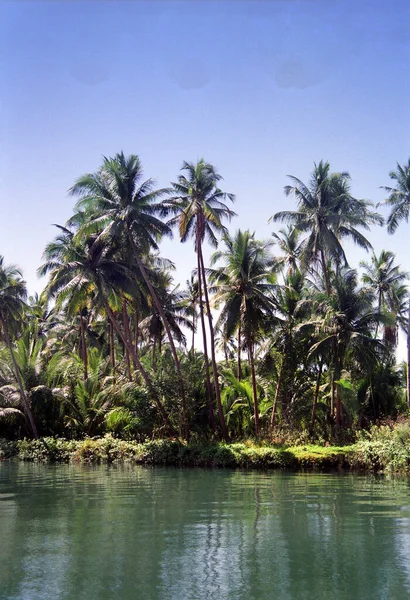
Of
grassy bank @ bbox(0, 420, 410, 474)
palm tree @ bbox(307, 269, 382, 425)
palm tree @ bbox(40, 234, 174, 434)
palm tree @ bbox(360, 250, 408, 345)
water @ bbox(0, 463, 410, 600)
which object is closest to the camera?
water @ bbox(0, 463, 410, 600)

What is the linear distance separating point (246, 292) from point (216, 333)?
430 cm

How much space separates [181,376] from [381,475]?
12.6 meters

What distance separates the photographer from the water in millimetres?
9570

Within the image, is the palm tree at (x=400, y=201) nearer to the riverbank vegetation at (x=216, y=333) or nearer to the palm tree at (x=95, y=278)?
the riverbank vegetation at (x=216, y=333)

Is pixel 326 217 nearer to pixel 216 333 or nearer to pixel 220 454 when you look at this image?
pixel 216 333

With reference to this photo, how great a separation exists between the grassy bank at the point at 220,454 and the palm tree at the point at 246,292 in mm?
4035

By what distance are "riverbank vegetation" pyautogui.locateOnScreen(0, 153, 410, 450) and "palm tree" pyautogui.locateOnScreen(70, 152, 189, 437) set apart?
0.25ft

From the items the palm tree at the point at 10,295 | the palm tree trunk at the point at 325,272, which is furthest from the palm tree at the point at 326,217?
the palm tree at the point at 10,295

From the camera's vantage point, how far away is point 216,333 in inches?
1412

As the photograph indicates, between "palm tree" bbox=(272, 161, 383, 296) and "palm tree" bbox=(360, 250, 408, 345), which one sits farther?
"palm tree" bbox=(360, 250, 408, 345)

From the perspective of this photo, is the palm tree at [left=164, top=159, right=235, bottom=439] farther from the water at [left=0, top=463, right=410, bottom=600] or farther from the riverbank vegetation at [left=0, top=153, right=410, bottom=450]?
the water at [left=0, top=463, right=410, bottom=600]

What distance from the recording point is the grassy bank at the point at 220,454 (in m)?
26.2

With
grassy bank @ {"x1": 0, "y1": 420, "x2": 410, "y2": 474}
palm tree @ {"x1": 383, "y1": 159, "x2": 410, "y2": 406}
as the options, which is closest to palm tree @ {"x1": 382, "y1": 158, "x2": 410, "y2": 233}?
palm tree @ {"x1": 383, "y1": 159, "x2": 410, "y2": 406}

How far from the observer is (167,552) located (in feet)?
38.9
